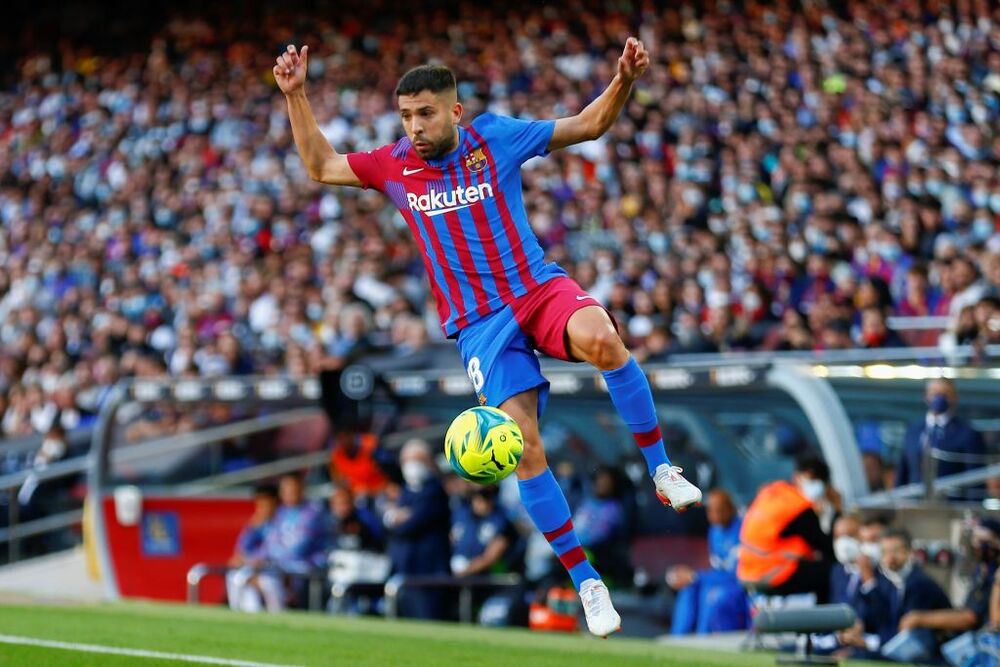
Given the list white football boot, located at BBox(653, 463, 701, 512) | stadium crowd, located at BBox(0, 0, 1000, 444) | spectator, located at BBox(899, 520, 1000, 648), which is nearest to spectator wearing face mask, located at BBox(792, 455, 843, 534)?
spectator, located at BBox(899, 520, 1000, 648)

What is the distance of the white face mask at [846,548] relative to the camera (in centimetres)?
976

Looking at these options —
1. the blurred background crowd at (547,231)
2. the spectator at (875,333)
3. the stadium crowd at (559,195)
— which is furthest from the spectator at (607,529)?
the spectator at (875,333)

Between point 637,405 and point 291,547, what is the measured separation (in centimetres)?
683

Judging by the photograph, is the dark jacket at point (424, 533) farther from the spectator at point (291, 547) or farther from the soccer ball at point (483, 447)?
the soccer ball at point (483, 447)

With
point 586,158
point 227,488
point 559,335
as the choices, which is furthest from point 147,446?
point 559,335

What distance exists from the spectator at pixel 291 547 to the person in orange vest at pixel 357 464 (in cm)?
38

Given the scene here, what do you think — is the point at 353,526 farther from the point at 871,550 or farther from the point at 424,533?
the point at 871,550

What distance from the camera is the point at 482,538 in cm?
1185

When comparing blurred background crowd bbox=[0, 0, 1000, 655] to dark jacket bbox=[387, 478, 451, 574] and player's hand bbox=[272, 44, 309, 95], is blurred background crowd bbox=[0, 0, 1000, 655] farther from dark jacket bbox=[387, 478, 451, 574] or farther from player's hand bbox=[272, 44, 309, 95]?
player's hand bbox=[272, 44, 309, 95]

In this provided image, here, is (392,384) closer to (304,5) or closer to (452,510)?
(452,510)

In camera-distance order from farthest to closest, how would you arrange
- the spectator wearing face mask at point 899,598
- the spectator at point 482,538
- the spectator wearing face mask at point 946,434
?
the spectator at point 482,538 → the spectator wearing face mask at point 946,434 → the spectator wearing face mask at point 899,598

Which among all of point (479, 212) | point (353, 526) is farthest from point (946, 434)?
point (353, 526)

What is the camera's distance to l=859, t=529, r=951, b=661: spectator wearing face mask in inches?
360

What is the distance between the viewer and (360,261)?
1767cm
